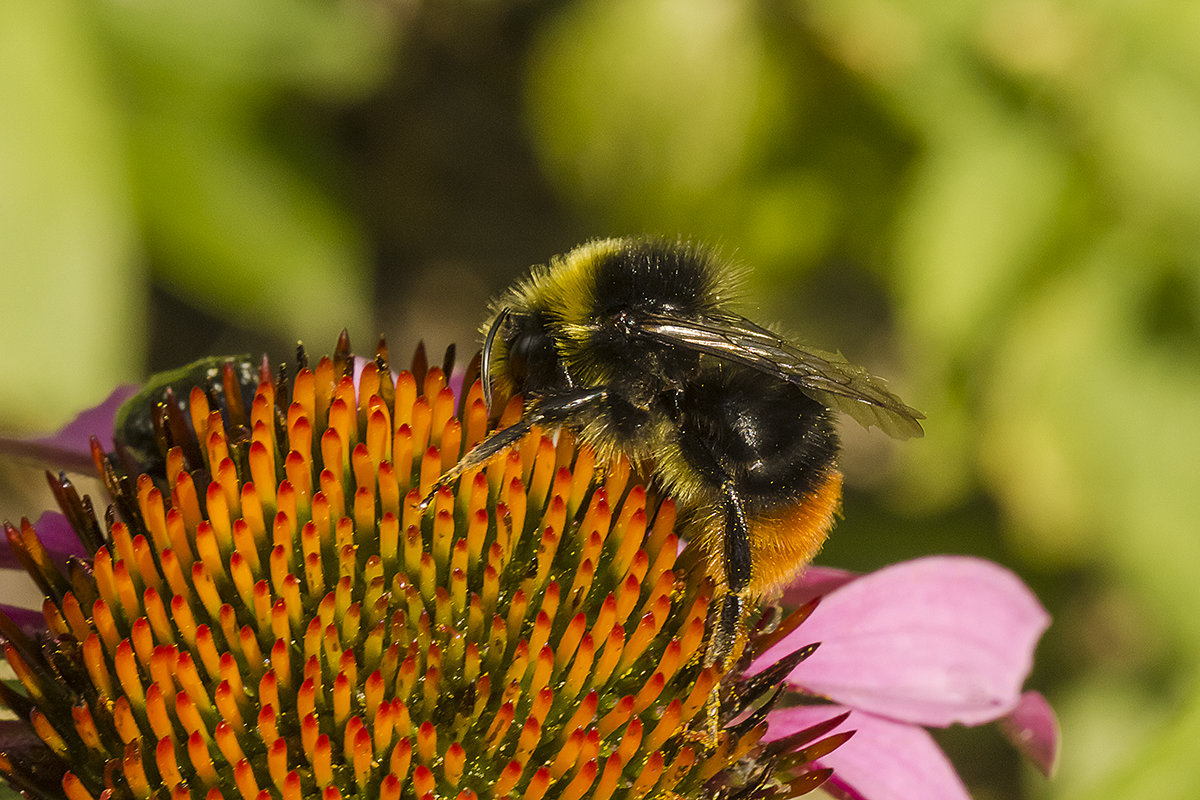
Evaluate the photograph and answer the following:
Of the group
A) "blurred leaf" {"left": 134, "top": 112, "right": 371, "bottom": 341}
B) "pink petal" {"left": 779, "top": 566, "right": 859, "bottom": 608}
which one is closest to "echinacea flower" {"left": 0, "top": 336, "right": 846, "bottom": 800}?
"pink petal" {"left": 779, "top": 566, "right": 859, "bottom": 608}

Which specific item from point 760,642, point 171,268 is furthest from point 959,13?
point 171,268

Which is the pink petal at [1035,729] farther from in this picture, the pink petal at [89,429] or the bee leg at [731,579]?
the pink petal at [89,429]

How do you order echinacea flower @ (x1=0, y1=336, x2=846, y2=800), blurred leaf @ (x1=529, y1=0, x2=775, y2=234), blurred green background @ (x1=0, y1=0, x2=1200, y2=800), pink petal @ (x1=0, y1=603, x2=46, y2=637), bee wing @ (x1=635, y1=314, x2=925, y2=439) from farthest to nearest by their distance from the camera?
blurred leaf @ (x1=529, y1=0, x2=775, y2=234) < blurred green background @ (x1=0, y1=0, x2=1200, y2=800) < pink petal @ (x1=0, y1=603, x2=46, y2=637) < bee wing @ (x1=635, y1=314, x2=925, y2=439) < echinacea flower @ (x1=0, y1=336, x2=846, y2=800)

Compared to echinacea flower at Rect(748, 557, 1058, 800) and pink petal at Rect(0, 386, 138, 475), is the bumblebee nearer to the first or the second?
echinacea flower at Rect(748, 557, 1058, 800)

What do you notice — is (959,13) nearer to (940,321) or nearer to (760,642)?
(940,321)

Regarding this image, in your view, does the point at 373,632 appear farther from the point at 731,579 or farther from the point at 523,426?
the point at 731,579

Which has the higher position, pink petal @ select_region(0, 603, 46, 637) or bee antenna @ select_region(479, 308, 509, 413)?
bee antenna @ select_region(479, 308, 509, 413)

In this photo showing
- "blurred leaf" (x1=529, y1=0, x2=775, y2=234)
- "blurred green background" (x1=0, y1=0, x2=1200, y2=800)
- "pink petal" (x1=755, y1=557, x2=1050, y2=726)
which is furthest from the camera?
"blurred leaf" (x1=529, y1=0, x2=775, y2=234)
